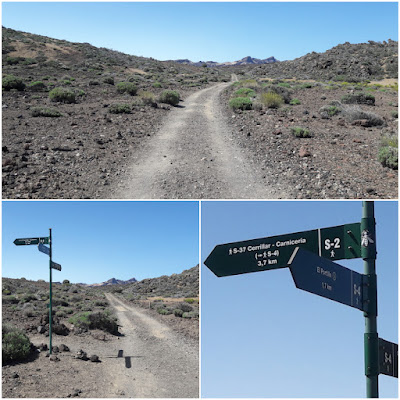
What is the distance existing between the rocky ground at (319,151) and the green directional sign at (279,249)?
7569 millimetres

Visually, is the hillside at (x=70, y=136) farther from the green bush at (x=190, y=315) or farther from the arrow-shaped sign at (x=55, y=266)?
the green bush at (x=190, y=315)

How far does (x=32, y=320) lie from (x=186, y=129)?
9604mm

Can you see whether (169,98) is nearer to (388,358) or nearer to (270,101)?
(270,101)

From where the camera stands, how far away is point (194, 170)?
501 inches

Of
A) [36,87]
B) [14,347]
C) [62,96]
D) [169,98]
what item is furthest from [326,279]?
[36,87]

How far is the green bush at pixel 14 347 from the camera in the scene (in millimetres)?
10344

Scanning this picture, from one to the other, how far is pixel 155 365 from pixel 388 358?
32.6 ft

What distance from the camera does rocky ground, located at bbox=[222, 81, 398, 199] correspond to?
11297mm

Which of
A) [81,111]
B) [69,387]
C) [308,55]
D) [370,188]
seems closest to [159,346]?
[69,387]

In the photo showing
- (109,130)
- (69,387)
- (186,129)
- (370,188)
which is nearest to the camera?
(69,387)

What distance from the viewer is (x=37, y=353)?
37.1ft

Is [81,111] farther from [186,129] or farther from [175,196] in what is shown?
[175,196]

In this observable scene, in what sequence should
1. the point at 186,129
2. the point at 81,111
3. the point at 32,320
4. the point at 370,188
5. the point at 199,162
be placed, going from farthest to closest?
the point at 81,111
the point at 186,129
the point at 32,320
the point at 199,162
the point at 370,188

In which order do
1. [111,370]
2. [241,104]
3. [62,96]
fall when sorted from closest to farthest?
[111,370], [241,104], [62,96]
